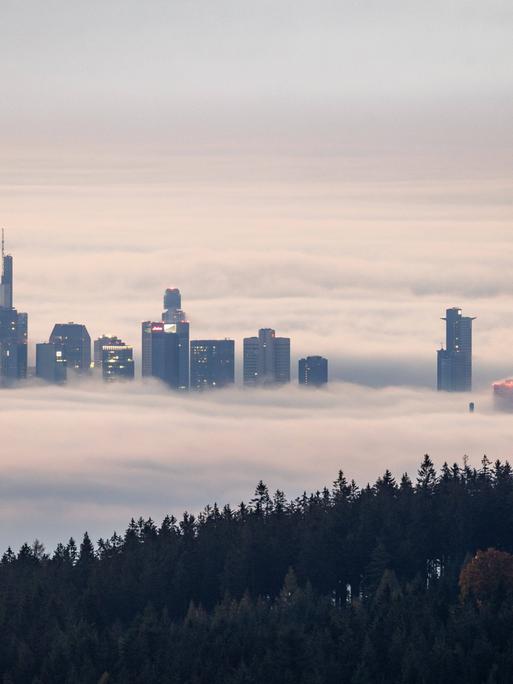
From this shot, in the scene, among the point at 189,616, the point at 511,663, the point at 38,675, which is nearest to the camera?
the point at 511,663

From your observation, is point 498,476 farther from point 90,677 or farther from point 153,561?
point 90,677

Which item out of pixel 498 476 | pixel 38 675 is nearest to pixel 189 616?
pixel 38 675

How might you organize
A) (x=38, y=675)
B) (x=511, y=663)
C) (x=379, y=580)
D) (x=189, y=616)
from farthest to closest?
1. (x=379, y=580)
2. (x=189, y=616)
3. (x=38, y=675)
4. (x=511, y=663)

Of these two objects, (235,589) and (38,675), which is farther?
(235,589)

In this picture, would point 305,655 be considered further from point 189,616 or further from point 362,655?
point 189,616

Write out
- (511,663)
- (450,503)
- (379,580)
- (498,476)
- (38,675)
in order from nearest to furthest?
(511,663) < (38,675) < (379,580) < (450,503) < (498,476)

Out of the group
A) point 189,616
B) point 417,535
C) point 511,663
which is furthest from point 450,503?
point 511,663
